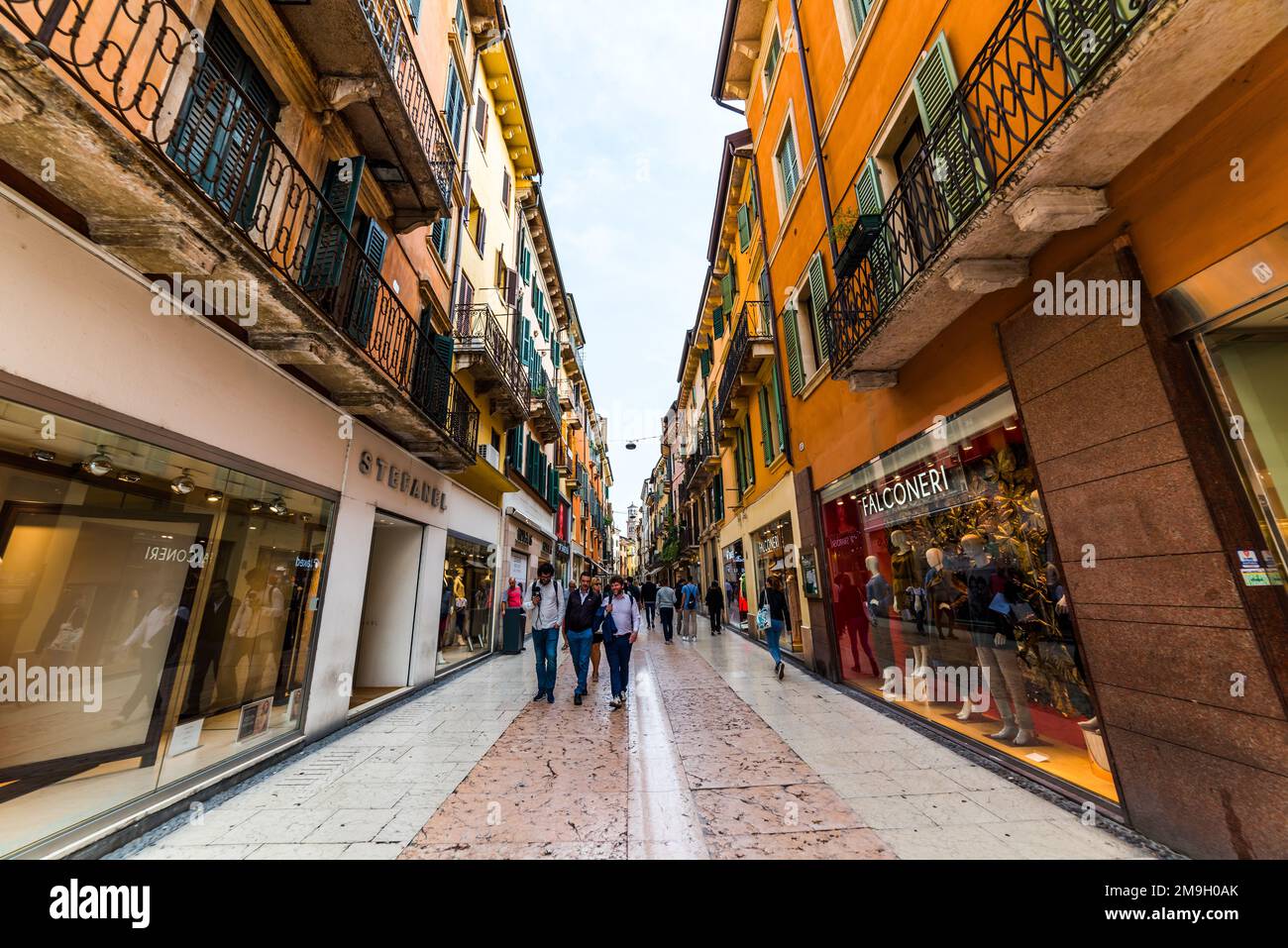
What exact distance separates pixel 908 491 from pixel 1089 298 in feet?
9.97

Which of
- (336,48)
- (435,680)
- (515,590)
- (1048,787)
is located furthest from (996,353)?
(515,590)

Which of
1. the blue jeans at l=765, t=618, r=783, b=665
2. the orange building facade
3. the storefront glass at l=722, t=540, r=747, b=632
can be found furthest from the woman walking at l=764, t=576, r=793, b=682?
the storefront glass at l=722, t=540, r=747, b=632

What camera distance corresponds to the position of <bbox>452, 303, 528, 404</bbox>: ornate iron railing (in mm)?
10438

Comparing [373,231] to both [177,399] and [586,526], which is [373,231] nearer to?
[177,399]

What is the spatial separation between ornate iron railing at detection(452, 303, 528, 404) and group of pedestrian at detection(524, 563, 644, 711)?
569 cm

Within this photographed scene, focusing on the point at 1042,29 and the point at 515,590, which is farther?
the point at 515,590

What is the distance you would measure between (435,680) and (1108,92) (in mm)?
10663

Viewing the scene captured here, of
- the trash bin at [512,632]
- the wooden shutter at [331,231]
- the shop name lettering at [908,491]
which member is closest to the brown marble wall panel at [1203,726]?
the shop name lettering at [908,491]

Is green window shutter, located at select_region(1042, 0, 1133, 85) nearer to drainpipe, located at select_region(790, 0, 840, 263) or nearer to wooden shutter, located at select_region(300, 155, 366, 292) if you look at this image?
drainpipe, located at select_region(790, 0, 840, 263)

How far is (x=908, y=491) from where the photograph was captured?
20.0 feet

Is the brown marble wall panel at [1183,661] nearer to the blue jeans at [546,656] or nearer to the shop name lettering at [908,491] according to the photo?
the shop name lettering at [908,491]
